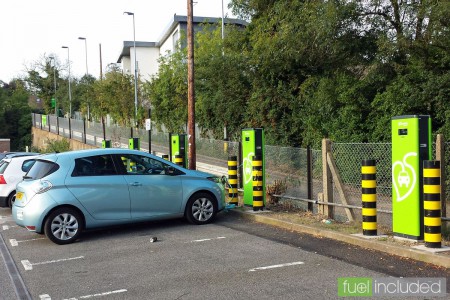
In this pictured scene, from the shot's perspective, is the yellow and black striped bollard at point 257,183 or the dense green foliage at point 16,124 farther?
the dense green foliage at point 16,124

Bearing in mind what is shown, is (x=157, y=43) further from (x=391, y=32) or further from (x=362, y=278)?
(x=362, y=278)

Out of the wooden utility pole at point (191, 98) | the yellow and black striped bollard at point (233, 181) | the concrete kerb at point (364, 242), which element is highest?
the wooden utility pole at point (191, 98)

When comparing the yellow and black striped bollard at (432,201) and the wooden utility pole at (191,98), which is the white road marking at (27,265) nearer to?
the yellow and black striped bollard at (432,201)

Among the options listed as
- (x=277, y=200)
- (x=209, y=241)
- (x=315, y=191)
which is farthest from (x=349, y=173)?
(x=209, y=241)

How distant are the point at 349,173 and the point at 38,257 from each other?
6.25 meters

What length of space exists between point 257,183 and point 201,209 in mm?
1454

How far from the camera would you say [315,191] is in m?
10.1

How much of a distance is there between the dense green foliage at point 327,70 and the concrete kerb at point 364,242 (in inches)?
242

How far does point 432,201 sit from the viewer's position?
647 cm

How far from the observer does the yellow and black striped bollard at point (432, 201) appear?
644cm

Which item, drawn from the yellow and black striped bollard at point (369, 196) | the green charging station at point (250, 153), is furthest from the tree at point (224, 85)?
the yellow and black striped bollard at point (369, 196)

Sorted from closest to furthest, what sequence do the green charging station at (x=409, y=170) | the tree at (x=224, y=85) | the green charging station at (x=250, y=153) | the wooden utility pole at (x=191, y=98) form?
the green charging station at (x=409, y=170) → the green charging station at (x=250, y=153) → the wooden utility pole at (x=191, y=98) → the tree at (x=224, y=85)

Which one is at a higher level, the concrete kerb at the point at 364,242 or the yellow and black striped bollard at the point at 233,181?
the yellow and black striped bollard at the point at 233,181

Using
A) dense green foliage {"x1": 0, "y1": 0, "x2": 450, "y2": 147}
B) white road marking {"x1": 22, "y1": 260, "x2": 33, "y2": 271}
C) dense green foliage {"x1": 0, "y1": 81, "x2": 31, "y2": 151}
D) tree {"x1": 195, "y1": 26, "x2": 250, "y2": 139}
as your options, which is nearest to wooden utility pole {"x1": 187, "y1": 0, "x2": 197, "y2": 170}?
dense green foliage {"x1": 0, "y1": 0, "x2": 450, "y2": 147}
